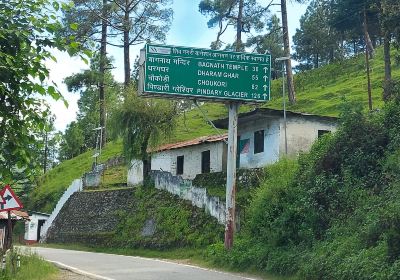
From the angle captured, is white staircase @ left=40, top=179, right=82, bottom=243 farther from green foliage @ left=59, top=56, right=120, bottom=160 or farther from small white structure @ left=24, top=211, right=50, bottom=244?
green foliage @ left=59, top=56, right=120, bottom=160

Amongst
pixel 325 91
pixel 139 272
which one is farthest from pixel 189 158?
pixel 325 91

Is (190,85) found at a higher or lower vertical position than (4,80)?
higher

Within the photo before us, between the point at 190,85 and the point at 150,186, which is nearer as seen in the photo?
the point at 190,85

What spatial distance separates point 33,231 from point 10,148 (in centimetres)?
4746

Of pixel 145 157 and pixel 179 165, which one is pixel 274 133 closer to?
pixel 145 157

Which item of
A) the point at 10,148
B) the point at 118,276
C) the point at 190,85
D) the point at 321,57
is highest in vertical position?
the point at 321,57

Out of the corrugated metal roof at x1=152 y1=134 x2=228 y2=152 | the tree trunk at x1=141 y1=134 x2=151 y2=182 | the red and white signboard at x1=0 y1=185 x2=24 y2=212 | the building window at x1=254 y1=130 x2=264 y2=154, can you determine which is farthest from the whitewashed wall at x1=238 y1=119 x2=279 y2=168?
the red and white signboard at x1=0 y1=185 x2=24 y2=212

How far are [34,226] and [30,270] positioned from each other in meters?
36.2

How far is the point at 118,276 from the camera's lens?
54.9 ft

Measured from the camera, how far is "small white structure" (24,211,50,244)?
166ft

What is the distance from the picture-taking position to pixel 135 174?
42.4m

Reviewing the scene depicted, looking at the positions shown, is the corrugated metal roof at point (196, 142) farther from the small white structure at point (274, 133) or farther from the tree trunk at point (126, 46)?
the tree trunk at point (126, 46)

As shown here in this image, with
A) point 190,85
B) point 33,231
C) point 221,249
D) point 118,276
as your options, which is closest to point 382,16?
point 190,85

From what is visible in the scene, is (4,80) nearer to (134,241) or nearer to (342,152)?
(342,152)
